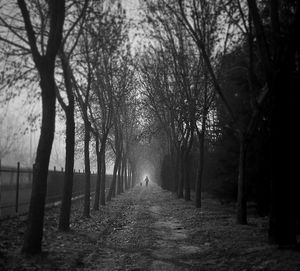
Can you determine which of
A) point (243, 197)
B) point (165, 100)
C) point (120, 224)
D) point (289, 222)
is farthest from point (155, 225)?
point (165, 100)

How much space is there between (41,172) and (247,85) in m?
10.2

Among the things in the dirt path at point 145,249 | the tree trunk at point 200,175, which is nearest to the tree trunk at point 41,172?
the dirt path at point 145,249

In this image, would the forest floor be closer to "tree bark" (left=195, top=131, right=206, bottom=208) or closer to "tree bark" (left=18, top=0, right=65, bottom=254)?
"tree bark" (left=18, top=0, right=65, bottom=254)

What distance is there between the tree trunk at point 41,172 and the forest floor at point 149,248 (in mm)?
355

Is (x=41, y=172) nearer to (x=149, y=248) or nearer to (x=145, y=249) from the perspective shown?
(x=145, y=249)

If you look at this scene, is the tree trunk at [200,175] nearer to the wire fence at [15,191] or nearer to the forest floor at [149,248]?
the forest floor at [149,248]

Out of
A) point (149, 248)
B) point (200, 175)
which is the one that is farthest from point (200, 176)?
point (149, 248)

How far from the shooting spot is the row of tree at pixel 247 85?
375 inches

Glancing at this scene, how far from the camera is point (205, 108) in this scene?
22.3 meters

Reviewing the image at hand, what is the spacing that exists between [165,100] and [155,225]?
48.1 feet

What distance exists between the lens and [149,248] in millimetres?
10492

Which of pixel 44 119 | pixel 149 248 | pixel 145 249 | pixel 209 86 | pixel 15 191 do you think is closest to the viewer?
pixel 44 119

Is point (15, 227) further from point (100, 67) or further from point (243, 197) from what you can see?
point (100, 67)

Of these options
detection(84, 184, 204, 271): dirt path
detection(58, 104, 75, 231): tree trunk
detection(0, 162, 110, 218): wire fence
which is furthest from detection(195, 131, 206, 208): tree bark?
detection(58, 104, 75, 231): tree trunk
